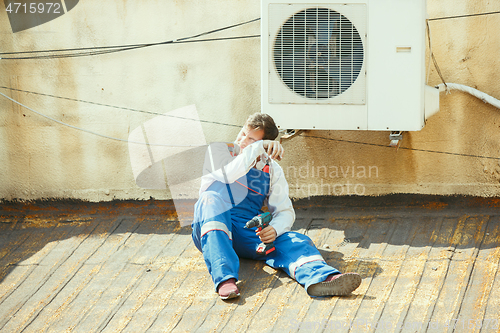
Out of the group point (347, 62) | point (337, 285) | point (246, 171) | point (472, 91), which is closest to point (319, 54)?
point (347, 62)

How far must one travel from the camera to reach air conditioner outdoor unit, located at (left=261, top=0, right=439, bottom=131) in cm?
298

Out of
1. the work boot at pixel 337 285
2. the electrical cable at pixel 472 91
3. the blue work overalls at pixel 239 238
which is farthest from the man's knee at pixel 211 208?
the electrical cable at pixel 472 91

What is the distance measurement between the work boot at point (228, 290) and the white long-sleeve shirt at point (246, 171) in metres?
0.49

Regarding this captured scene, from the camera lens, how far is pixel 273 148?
9.55 feet

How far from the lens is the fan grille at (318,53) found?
9.85ft

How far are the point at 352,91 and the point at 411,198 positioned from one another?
1.26 metres

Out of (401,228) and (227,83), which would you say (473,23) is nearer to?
(401,228)

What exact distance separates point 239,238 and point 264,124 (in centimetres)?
75

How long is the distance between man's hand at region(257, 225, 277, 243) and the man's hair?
24.4 inches

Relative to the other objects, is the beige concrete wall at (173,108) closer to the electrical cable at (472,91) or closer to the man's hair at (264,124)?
the electrical cable at (472,91)

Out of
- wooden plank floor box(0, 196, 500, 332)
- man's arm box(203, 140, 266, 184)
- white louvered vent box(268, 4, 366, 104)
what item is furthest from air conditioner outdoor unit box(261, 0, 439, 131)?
wooden plank floor box(0, 196, 500, 332)

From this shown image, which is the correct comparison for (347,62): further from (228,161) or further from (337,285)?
(337,285)

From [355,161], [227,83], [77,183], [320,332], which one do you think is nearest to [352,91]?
[355,161]

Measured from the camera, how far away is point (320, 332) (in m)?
2.26
